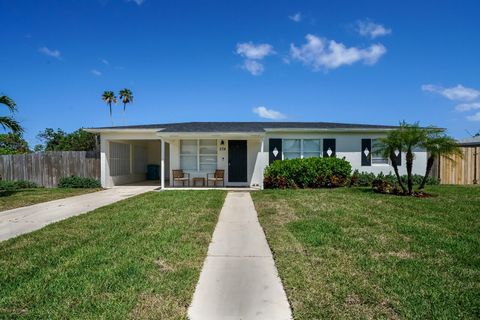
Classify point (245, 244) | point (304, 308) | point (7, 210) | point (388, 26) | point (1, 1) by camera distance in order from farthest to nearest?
point (388, 26), point (1, 1), point (7, 210), point (245, 244), point (304, 308)

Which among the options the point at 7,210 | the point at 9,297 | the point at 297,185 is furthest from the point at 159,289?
the point at 297,185

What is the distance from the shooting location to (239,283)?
3748mm

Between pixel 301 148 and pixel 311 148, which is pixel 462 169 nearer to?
pixel 311 148

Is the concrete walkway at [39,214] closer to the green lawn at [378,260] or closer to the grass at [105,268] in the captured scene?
the grass at [105,268]

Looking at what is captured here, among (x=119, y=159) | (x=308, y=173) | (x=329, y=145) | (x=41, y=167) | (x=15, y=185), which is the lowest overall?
(x=15, y=185)

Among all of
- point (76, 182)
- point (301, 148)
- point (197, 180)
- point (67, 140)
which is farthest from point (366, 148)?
point (67, 140)

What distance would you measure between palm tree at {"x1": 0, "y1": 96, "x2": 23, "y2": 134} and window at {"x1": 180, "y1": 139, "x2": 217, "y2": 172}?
22.5ft

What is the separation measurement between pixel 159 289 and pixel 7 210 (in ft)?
26.3

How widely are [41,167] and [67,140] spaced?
21.0 meters

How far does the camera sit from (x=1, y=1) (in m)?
10.8

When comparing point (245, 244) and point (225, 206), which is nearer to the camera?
point (245, 244)

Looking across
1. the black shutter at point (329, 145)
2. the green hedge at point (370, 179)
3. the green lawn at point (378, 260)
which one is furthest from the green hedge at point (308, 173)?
the green lawn at point (378, 260)

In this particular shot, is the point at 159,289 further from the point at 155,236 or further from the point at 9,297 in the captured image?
the point at 155,236

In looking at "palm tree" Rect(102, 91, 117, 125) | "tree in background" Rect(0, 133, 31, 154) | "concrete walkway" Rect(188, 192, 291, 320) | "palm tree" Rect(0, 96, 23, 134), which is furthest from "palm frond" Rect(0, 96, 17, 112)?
"palm tree" Rect(102, 91, 117, 125)
